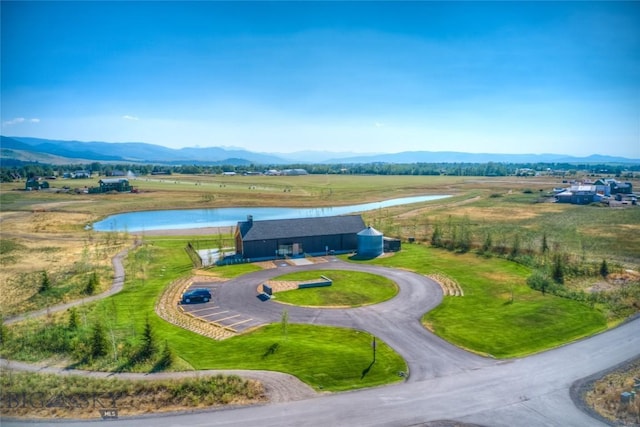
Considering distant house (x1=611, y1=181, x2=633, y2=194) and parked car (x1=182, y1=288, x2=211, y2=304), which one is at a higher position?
distant house (x1=611, y1=181, x2=633, y2=194)

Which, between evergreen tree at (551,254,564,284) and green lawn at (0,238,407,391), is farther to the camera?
evergreen tree at (551,254,564,284)

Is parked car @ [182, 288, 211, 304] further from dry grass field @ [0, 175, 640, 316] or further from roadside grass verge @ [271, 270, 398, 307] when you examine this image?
dry grass field @ [0, 175, 640, 316]

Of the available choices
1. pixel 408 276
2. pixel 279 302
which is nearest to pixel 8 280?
pixel 279 302

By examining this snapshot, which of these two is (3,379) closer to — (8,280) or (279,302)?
(279,302)

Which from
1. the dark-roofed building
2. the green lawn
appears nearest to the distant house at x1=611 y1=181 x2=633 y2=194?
the dark-roofed building

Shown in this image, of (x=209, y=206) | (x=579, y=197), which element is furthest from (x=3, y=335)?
(x=579, y=197)
